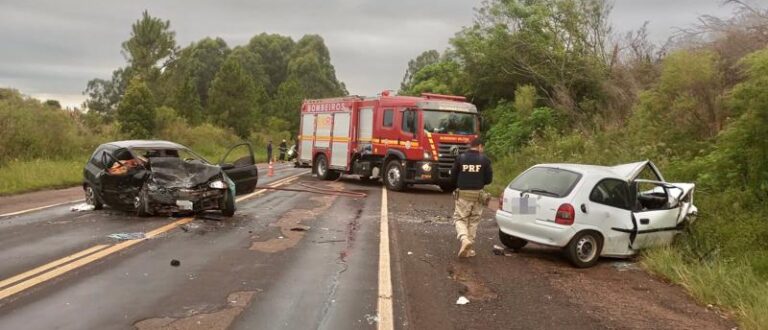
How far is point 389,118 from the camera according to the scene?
19.1m

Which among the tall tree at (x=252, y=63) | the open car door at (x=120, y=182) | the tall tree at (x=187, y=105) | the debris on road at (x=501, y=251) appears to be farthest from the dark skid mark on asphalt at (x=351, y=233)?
the tall tree at (x=252, y=63)

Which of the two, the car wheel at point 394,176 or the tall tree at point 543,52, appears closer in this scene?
the car wheel at point 394,176

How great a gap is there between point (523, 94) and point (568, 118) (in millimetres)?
2555

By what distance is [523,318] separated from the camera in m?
5.66

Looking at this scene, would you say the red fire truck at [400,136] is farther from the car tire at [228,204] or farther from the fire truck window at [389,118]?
the car tire at [228,204]

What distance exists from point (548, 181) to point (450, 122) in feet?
32.6

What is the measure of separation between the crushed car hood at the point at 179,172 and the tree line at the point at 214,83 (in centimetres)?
2720

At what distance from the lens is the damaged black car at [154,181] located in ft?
36.1

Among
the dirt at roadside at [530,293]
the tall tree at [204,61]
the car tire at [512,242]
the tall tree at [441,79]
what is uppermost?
the tall tree at [204,61]

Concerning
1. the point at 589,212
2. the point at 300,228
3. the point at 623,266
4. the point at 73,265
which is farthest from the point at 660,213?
the point at 73,265

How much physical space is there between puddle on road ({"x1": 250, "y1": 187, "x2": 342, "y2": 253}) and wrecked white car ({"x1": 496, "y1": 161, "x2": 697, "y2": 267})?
314 cm

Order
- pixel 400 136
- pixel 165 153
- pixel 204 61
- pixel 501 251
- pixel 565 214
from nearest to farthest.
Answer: pixel 565 214 < pixel 501 251 < pixel 165 153 < pixel 400 136 < pixel 204 61

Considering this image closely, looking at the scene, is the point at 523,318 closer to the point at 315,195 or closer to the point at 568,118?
the point at 315,195

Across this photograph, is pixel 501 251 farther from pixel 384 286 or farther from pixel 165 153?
pixel 165 153
